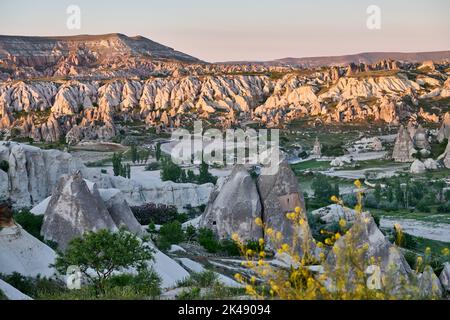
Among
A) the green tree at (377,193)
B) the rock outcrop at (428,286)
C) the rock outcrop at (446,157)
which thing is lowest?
the green tree at (377,193)

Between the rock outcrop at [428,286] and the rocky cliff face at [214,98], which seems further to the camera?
the rocky cliff face at [214,98]

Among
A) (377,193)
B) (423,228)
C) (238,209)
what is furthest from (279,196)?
(377,193)

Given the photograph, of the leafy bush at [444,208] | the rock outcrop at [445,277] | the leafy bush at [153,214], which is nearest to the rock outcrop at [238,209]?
the leafy bush at [153,214]

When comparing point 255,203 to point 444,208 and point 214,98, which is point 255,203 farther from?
point 214,98

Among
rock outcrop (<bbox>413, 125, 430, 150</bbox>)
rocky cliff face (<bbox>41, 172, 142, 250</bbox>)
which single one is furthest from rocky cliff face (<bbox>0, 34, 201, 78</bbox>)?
rocky cliff face (<bbox>41, 172, 142, 250</bbox>)

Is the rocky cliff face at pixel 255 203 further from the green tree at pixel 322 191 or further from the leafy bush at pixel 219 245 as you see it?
the green tree at pixel 322 191

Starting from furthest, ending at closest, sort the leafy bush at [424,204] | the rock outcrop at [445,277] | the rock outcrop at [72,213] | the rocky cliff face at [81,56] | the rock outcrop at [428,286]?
the rocky cliff face at [81,56]
the leafy bush at [424,204]
the rock outcrop at [72,213]
the rock outcrop at [445,277]
the rock outcrop at [428,286]
